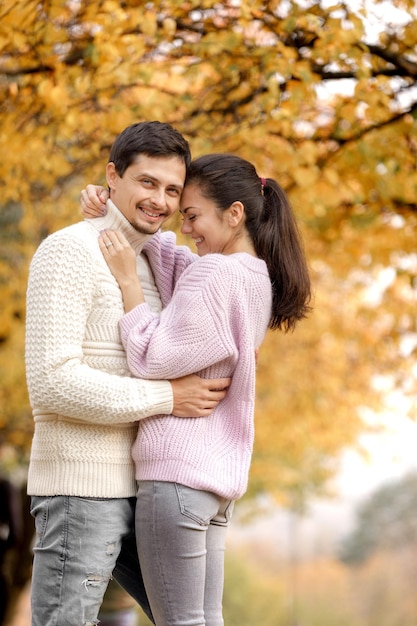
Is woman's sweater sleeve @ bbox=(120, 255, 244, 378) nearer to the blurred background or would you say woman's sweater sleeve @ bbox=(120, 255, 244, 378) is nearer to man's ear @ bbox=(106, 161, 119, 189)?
man's ear @ bbox=(106, 161, 119, 189)

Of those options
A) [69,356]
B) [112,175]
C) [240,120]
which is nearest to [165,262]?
[112,175]

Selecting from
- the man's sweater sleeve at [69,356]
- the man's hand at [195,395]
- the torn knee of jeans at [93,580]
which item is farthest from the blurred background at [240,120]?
the torn knee of jeans at [93,580]

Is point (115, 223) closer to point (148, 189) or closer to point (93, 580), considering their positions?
point (148, 189)

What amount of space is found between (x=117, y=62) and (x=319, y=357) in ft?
23.1

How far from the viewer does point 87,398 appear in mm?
2471

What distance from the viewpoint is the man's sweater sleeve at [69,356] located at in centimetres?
247

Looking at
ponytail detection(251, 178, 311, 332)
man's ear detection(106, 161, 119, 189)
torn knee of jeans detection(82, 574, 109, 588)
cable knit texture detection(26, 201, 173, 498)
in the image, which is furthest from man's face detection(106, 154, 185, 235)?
torn knee of jeans detection(82, 574, 109, 588)

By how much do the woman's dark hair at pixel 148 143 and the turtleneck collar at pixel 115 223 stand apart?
111 mm

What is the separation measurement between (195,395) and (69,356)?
38cm

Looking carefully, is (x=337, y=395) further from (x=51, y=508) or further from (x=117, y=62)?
(x=51, y=508)

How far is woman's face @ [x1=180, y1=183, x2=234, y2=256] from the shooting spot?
2.78m

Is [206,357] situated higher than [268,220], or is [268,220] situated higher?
[268,220]

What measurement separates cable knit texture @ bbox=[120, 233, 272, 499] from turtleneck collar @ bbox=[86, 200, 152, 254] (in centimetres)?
23

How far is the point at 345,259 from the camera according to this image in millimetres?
7176
